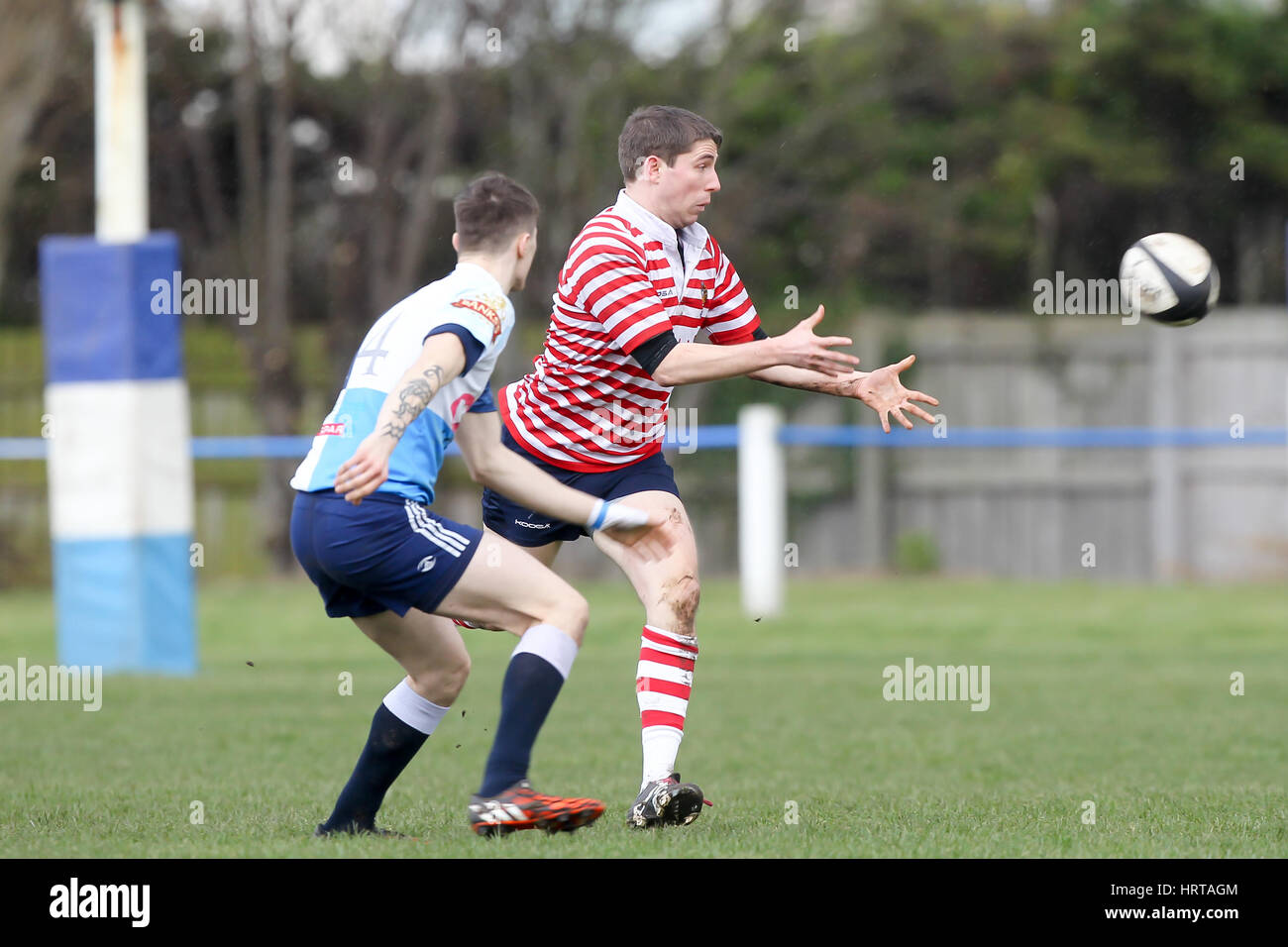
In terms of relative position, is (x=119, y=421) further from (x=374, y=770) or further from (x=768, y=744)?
(x=374, y=770)

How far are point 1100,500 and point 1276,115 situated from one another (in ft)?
27.4

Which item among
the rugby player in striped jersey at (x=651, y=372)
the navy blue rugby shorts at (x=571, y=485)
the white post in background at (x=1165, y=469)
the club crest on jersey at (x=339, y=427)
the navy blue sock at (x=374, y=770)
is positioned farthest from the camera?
the white post in background at (x=1165, y=469)

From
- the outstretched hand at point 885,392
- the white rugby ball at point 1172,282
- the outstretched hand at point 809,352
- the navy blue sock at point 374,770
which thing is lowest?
the navy blue sock at point 374,770

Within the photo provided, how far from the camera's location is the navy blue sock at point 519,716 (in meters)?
4.73

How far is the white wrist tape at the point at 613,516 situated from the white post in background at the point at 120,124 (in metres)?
6.64

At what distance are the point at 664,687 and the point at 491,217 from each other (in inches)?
64.6

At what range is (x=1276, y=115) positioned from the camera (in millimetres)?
24312

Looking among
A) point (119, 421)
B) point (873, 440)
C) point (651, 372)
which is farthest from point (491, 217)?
point (873, 440)

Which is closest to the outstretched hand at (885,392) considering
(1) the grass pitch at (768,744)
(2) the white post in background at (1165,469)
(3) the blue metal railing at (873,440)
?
(1) the grass pitch at (768,744)

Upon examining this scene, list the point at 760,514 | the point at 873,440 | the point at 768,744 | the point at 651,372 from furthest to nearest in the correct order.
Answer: the point at 873,440 < the point at 760,514 < the point at 768,744 < the point at 651,372

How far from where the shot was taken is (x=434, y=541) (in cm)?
474

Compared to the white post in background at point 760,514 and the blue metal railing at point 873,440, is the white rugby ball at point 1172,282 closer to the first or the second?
the blue metal railing at point 873,440

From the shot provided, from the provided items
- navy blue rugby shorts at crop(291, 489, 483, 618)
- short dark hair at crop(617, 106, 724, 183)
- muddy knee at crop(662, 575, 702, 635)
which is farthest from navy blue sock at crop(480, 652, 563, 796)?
short dark hair at crop(617, 106, 724, 183)
